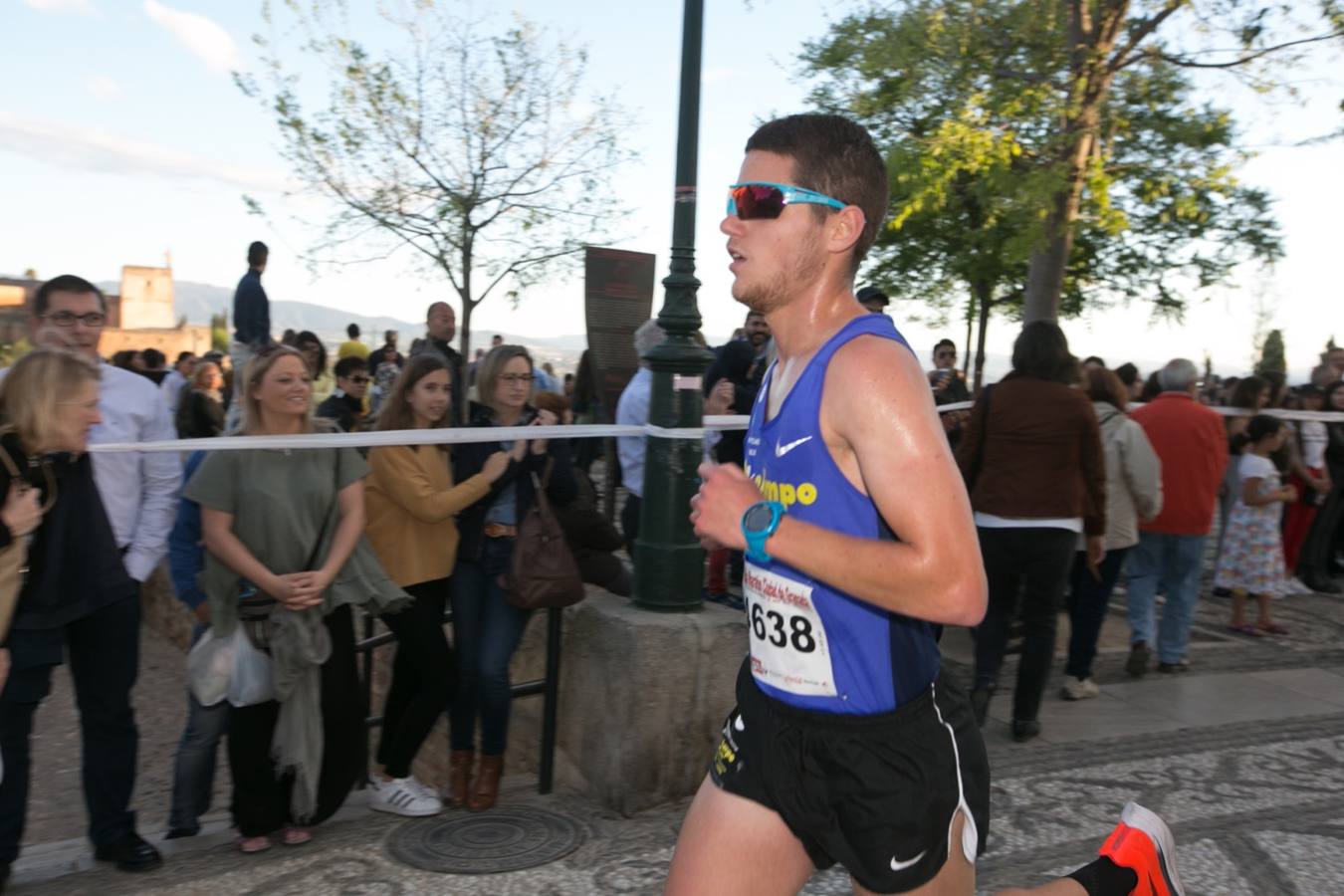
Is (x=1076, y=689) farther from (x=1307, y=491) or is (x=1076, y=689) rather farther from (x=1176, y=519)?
(x=1307, y=491)

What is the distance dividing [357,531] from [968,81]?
11.2 metres

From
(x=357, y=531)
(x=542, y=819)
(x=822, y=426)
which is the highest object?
(x=822, y=426)

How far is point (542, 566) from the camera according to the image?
4.11m

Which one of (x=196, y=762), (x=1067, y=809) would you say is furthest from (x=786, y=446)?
(x=1067, y=809)

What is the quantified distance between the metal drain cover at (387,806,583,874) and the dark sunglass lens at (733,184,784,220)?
2.57 m

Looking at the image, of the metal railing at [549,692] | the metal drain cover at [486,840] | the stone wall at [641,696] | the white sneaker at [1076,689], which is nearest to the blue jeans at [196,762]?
the metal railing at [549,692]

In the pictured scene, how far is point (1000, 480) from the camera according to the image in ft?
17.2

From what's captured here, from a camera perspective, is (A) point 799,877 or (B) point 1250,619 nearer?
(A) point 799,877

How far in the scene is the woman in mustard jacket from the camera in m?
4.15

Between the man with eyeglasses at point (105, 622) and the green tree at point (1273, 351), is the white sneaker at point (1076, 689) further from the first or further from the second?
the green tree at point (1273, 351)

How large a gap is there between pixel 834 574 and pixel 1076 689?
4774 mm

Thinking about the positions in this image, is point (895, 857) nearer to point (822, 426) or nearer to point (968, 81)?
point (822, 426)

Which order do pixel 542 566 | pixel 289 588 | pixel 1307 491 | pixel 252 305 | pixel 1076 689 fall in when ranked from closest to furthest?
pixel 289 588
pixel 542 566
pixel 1076 689
pixel 252 305
pixel 1307 491

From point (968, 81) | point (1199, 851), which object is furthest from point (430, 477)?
point (968, 81)
